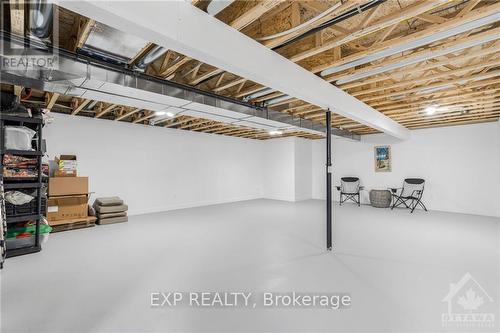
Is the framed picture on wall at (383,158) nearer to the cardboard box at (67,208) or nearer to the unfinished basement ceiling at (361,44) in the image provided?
the unfinished basement ceiling at (361,44)

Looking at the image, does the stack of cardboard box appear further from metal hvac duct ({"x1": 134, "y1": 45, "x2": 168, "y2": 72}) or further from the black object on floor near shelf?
metal hvac duct ({"x1": 134, "y1": 45, "x2": 168, "y2": 72})

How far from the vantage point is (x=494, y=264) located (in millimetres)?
2861

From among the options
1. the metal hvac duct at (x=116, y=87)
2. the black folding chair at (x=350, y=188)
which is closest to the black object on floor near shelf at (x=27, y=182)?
the metal hvac duct at (x=116, y=87)

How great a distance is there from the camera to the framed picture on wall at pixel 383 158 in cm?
755

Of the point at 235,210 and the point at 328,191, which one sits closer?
the point at 328,191

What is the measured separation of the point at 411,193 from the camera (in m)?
6.69

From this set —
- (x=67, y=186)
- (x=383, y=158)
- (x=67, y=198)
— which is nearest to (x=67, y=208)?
(x=67, y=198)

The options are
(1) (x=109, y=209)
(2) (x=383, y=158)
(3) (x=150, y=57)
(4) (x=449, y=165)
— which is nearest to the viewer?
(3) (x=150, y=57)

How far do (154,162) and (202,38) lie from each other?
510 cm

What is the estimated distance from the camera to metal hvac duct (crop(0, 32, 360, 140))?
2342 mm

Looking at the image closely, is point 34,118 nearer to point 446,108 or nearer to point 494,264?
point 494,264

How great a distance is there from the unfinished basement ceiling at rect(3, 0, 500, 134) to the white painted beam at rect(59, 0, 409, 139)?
0.43ft

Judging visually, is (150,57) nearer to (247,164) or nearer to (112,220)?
(112,220)

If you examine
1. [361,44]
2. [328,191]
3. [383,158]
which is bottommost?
[328,191]
